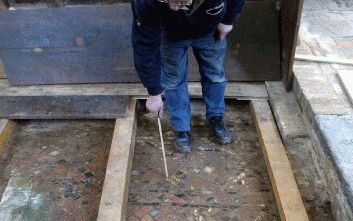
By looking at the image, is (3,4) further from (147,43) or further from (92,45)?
(147,43)

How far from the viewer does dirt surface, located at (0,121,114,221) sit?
2172 millimetres

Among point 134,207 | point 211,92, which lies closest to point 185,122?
point 211,92

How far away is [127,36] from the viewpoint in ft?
9.05

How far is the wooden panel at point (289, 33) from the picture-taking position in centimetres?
244

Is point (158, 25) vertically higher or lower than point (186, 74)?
higher

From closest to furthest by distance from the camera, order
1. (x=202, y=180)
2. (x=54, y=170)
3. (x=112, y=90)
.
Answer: (x=202, y=180)
(x=54, y=170)
(x=112, y=90)

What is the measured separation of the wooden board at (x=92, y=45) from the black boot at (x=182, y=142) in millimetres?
585

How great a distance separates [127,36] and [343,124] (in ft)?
5.30

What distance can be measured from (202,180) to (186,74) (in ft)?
2.24

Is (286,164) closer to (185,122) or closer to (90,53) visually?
(185,122)

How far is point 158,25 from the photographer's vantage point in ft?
5.83

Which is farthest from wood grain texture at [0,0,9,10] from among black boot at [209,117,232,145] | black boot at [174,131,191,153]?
black boot at [209,117,232,145]

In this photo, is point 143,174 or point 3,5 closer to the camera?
point 143,174

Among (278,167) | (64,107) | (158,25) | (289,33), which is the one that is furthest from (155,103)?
(289,33)
